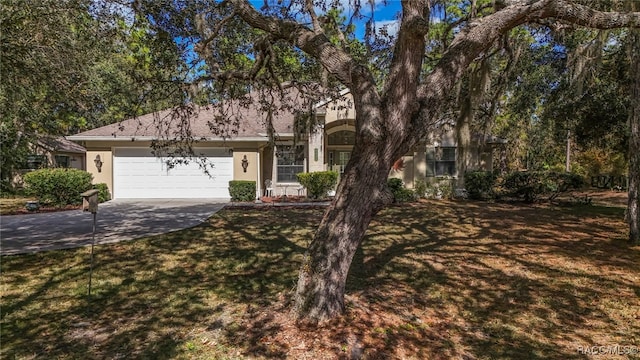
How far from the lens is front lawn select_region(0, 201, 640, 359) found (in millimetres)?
3611

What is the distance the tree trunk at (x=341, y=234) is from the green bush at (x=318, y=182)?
10164 millimetres

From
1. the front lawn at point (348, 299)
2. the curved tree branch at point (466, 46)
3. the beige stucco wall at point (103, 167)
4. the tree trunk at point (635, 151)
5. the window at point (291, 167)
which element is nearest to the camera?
the front lawn at point (348, 299)

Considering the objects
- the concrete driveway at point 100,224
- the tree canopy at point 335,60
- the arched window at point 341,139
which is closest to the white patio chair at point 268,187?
the concrete driveway at point 100,224

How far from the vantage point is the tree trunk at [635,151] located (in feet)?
24.3

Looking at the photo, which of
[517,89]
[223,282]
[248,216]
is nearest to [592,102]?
[517,89]

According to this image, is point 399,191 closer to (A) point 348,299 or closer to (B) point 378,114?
(A) point 348,299

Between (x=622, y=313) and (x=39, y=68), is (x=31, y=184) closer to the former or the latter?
(x=39, y=68)

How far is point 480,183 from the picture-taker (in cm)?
1480

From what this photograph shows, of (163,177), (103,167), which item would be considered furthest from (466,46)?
(103,167)

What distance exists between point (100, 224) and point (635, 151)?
43.3ft

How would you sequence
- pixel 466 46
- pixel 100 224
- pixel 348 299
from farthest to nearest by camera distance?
pixel 100 224 < pixel 348 299 < pixel 466 46

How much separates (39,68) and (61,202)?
29.9 feet

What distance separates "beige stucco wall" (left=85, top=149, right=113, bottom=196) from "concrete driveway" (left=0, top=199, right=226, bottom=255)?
1.63m

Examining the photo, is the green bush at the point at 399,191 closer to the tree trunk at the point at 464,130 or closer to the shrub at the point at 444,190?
the shrub at the point at 444,190
